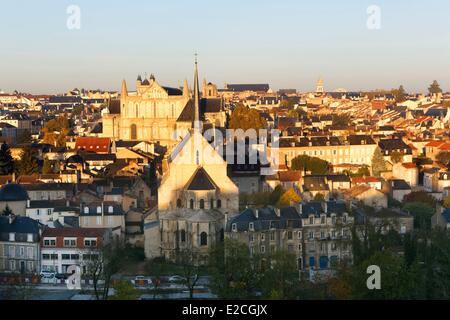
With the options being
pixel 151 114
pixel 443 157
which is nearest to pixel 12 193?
pixel 443 157

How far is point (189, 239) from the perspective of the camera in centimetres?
2419

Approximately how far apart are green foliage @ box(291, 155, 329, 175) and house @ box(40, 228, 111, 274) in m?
16.4

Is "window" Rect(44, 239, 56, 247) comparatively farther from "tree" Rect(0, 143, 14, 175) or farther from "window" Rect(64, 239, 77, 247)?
"tree" Rect(0, 143, 14, 175)

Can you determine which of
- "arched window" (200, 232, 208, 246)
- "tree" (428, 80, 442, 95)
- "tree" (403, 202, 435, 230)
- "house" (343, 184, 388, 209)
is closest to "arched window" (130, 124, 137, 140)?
"house" (343, 184, 388, 209)

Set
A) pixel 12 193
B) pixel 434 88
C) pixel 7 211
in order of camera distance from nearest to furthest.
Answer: pixel 7 211, pixel 12 193, pixel 434 88

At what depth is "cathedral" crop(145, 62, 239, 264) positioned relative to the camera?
23953 millimetres

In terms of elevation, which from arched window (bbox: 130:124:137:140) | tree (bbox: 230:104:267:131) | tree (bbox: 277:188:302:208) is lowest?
tree (bbox: 277:188:302:208)

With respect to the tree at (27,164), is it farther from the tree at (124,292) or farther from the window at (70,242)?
the tree at (124,292)

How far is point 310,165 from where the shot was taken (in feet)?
130

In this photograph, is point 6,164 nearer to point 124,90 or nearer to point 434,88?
point 124,90

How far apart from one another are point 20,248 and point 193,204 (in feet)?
14.7

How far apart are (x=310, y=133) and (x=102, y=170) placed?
1534 cm
